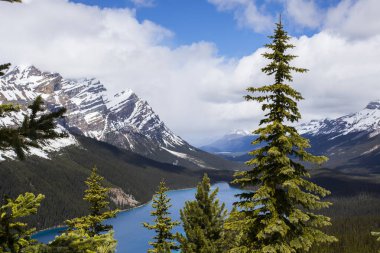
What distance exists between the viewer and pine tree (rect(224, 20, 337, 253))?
21.1 metres

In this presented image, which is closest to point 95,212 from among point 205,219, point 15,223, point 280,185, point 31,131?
point 205,219

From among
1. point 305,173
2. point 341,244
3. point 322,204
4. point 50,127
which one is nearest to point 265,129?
point 305,173

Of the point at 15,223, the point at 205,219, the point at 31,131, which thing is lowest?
the point at 205,219

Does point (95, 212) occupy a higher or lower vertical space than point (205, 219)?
higher

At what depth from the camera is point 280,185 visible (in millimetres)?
23109

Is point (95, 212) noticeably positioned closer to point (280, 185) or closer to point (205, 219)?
point (205, 219)

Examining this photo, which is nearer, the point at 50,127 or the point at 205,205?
the point at 50,127

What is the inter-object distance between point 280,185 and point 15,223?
16115 millimetres

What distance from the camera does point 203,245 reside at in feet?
103

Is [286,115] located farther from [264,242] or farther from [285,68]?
[264,242]

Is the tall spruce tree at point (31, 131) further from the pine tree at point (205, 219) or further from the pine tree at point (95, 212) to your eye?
the pine tree at point (95, 212)

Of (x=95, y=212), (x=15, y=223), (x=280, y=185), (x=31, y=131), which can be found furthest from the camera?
(x=95, y=212)

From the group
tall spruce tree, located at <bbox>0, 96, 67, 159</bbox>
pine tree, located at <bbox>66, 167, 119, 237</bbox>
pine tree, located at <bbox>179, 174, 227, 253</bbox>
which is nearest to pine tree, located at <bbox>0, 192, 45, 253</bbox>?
tall spruce tree, located at <bbox>0, 96, 67, 159</bbox>

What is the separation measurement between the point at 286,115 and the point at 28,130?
16.6 meters
